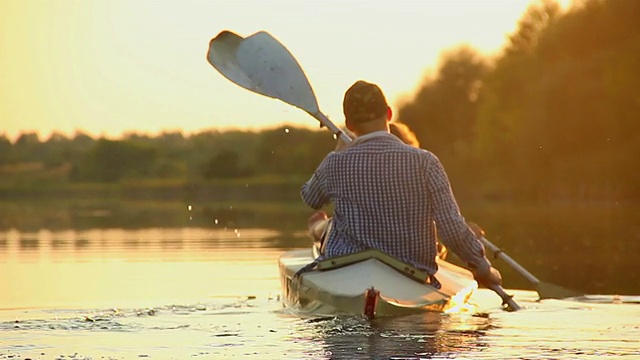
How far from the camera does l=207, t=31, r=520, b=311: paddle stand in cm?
1125

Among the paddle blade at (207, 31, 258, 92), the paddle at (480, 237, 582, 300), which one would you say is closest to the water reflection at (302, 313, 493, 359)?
the paddle at (480, 237, 582, 300)

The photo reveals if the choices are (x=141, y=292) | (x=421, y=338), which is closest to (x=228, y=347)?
(x=421, y=338)

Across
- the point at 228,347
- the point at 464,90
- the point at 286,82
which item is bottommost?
the point at 228,347

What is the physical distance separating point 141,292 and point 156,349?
4.51m

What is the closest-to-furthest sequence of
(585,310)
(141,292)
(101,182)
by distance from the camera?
(585,310) → (141,292) → (101,182)

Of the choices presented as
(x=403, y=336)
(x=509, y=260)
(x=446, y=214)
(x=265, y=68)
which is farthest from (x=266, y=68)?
(x=403, y=336)

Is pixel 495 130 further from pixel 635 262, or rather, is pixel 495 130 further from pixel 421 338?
pixel 421 338

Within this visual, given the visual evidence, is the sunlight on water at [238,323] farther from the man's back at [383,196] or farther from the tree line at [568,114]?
the tree line at [568,114]

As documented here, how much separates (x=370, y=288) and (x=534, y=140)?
1643 inches

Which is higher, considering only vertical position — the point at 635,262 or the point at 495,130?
the point at 495,130

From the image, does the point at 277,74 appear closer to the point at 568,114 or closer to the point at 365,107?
the point at 365,107

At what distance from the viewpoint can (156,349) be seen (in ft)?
26.3

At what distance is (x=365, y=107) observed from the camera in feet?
29.7

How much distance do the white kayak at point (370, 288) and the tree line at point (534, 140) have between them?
34.8 m
